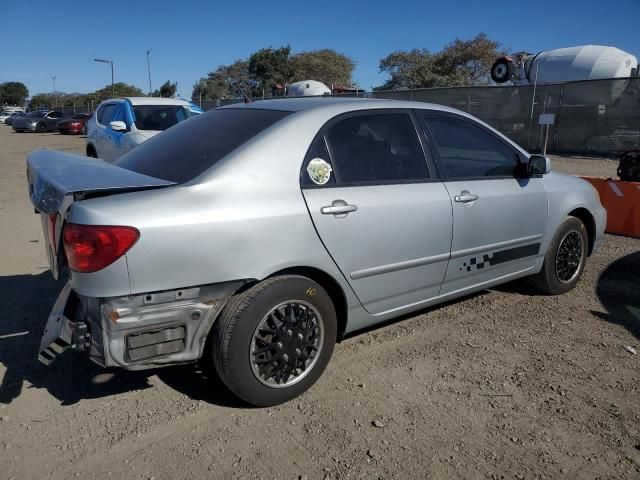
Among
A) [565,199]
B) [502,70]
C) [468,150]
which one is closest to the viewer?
[468,150]

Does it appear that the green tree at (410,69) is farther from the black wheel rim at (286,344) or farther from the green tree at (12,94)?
the green tree at (12,94)

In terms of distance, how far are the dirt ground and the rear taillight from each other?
91 centimetres

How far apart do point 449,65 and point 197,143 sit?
48.4 m

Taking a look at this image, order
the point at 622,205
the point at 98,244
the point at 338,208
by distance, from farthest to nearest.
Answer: the point at 622,205 < the point at 338,208 < the point at 98,244

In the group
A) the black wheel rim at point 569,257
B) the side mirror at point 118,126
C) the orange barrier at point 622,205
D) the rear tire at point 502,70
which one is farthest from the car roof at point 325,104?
the rear tire at point 502,70

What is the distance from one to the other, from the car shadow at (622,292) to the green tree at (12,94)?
119157mm

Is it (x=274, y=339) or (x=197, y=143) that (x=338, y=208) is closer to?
(x=274, y=339)

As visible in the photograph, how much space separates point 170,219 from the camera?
96.7 inches

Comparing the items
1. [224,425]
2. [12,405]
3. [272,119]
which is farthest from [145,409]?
[272,119]

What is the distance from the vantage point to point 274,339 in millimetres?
2820

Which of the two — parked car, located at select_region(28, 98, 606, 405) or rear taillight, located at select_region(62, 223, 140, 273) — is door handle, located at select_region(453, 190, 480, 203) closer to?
parked car, located at select_region(28, 98, 606, 405)

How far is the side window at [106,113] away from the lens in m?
9.83

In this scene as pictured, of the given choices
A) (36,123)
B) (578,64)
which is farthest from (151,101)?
(36,123)

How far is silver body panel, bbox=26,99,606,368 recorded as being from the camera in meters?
2.44
